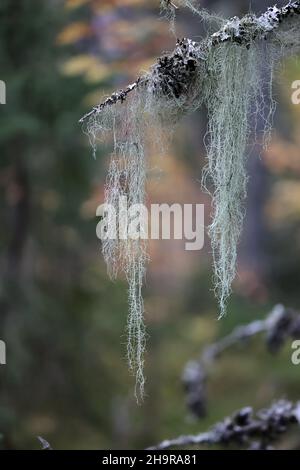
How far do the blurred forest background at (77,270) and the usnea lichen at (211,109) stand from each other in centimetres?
199

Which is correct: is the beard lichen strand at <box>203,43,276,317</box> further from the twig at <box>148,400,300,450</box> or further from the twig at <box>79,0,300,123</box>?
the twig at <box>148,400,300,450</box>

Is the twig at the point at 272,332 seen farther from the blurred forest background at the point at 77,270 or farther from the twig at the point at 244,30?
the twig at the point at 244,30

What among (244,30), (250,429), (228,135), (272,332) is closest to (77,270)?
(272,332)

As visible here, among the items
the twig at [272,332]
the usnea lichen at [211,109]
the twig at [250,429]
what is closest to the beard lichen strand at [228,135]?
the usnea lichen at [211,109]

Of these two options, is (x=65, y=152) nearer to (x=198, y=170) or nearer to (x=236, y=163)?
(x=236, y=163)

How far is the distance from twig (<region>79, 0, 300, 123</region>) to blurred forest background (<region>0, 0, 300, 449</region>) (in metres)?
2.19

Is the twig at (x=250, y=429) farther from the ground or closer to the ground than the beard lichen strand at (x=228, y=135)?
closer to the ground

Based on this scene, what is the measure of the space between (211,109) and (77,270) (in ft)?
15.7

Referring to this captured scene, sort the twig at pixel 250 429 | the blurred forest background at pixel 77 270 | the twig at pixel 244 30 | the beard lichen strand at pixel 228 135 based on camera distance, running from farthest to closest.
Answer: the blurred forest background at pixel 77 270
the twig at pixel 250 429
the beard lichen strand at pixel 228 135
the twig at pixel 244 30

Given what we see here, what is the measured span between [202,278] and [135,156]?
8.89m

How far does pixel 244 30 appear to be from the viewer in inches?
95.0

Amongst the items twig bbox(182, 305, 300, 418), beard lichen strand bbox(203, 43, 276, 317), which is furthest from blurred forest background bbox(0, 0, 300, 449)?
beard lichen strand bbox(203, 43, 276, 317)

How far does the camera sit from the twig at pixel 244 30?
2.38 m

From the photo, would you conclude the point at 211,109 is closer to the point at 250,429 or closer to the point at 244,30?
the point at 244,30
